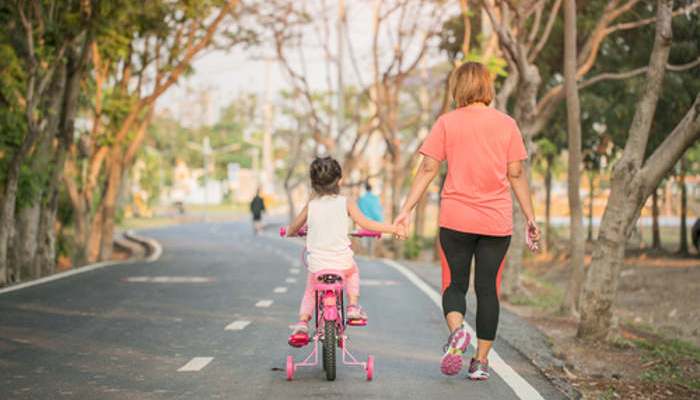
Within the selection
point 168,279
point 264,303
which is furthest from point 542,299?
point 264,303

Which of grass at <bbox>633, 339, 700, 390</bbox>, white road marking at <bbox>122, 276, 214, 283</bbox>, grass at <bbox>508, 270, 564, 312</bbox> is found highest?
white road marking at <bbox>122, 276, 214, 283</bbox>

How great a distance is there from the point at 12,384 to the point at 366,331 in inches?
168

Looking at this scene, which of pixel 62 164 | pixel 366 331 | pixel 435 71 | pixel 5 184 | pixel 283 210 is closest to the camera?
pixel 366 331

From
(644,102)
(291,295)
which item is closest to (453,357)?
(644,102)

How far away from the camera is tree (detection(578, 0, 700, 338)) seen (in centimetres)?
1165

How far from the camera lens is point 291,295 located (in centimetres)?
1598

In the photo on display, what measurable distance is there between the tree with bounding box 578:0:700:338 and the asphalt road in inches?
56.1

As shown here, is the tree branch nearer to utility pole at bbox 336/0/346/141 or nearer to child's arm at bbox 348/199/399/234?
child's arm at bbox 348/199/399/234

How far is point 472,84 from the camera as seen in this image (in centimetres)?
772

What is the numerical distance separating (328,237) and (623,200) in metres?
4.56

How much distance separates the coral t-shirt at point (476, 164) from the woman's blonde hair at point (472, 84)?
0.06 metres

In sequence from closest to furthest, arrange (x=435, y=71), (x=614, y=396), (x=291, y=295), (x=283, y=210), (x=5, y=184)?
(x=614, y=396)
(x=291, y=295)
(x=5, y=184)
(x=435, y=71)
(x=283, y=210)

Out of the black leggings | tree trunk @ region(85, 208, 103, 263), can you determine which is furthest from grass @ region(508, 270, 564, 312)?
tree trunk @ region(85, 208, 103, 263)

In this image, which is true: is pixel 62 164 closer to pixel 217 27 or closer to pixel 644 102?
pixel 217 27
